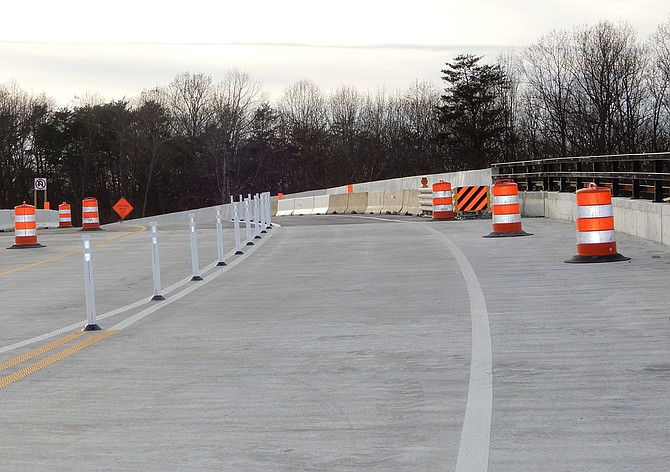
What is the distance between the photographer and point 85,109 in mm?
118312

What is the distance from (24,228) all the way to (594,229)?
16616 millimetres

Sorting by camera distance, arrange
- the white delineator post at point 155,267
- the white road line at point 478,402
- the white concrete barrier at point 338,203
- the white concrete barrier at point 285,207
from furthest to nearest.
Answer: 1. the white concrete barrier at point 285,207
2. the white concrete barrier at point 338,203
3. the white delineator post at point 155,267
4. the white road line at point 478,402

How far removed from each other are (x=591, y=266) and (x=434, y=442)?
410 inches

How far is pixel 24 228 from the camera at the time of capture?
2859cm

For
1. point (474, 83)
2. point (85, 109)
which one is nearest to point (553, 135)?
point (474, 83)

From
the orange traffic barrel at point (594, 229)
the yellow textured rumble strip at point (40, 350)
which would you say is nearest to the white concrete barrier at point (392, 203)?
the orange traffic barrel at point (594, 229)

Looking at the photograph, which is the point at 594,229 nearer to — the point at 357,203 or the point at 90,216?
the point at 90,216

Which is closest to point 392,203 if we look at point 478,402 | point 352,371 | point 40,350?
point 40,350

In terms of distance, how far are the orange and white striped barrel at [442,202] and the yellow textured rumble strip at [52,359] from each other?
22920mm

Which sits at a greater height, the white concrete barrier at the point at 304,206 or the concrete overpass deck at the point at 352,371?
the white concrete barrier at the point at 304,206

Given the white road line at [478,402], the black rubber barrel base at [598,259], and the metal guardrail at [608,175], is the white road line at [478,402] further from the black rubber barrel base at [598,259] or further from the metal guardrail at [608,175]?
the metal guardrail at [608,175]

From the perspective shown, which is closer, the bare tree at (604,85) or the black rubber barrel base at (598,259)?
the black rubber barrel base at (598,259)

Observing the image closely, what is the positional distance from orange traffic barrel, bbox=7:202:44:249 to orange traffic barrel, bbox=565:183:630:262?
636 inches

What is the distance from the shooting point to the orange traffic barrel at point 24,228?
93.9 ft
